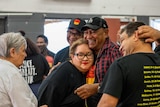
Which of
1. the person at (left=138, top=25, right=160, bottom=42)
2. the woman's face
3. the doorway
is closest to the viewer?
the person at (left=138, top=25, right=160, bottom=42)

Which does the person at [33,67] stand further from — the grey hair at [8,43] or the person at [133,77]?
the person at [133,77]

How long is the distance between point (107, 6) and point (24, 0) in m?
Answer: 1.69

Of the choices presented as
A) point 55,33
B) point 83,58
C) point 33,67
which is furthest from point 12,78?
point 55,33

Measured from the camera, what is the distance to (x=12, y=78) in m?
1.85

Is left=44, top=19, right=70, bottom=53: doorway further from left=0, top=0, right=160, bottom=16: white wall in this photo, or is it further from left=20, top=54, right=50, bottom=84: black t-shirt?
left=20, top=54, right=50, bottom=84: black t-shirt

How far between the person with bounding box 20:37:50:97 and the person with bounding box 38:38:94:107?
4.12ft

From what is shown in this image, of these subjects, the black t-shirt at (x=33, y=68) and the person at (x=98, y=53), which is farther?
the black t-shirt at (x=33, y=68)

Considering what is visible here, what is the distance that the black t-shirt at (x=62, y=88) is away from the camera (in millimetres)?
2201

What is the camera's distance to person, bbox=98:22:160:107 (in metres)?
1.64

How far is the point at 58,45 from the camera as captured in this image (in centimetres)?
576

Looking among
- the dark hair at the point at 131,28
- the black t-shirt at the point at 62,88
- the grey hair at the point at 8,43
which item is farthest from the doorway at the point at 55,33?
the dark hair at the point at 131,28

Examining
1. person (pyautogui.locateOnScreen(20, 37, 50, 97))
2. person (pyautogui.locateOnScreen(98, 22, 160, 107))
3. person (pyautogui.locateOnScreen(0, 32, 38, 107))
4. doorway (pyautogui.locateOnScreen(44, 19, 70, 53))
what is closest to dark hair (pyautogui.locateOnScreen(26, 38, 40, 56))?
person (pyautogui.locateOnScreen(20, 37, 50, 97))

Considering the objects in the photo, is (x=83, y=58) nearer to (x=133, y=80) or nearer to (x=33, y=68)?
(x=133, y=80)

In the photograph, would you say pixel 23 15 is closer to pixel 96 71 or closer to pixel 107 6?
pixel 107 6
